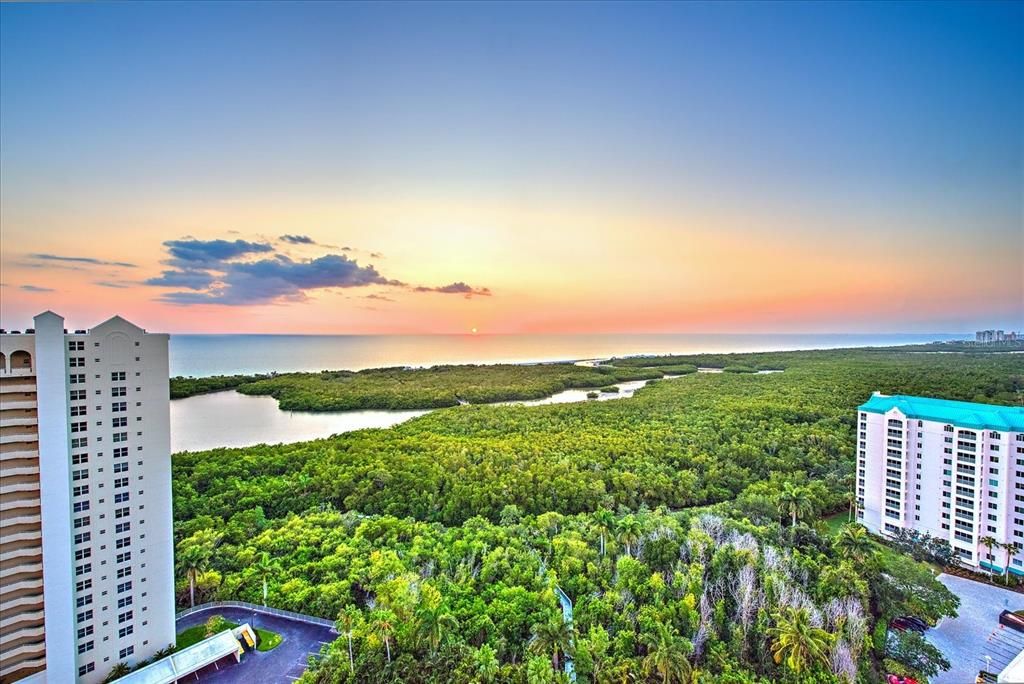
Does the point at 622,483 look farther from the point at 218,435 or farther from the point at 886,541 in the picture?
the point at 218,435

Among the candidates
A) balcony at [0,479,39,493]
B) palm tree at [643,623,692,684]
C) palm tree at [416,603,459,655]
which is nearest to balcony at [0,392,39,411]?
balcony at [0,479,39,493]

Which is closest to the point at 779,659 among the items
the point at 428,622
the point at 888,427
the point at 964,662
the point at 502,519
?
the point at 964,662

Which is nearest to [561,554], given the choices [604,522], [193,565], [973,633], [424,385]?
[604,522]

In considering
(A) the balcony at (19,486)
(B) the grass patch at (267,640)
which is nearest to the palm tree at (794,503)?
(B) the grass patch at (267,640)

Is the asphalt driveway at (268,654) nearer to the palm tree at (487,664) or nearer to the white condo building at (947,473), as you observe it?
the palm tree at (487,664)

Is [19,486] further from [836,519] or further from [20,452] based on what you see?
[836,519]

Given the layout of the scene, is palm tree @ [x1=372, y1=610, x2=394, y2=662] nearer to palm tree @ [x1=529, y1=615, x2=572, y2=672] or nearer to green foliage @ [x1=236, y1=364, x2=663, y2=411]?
palm tree @ [x1=529, y1=615, x2=572, y2=672]
